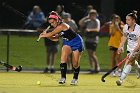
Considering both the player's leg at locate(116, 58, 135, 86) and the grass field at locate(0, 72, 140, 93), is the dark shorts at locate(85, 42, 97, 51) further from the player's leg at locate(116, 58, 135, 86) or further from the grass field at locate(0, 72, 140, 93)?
the player's leg at locate(116, 58, 135, 86)

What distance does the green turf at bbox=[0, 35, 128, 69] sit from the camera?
20.7 m

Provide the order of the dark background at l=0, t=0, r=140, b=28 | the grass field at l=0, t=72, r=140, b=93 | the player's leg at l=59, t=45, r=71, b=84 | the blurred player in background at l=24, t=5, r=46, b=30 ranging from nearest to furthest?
the grass field at l=0, t=72, r=140, b=93 → the player's leg at l=59, t=45, r=71, b=84 → the blurred player in background at l=24, t=5, r=46, b=30 → the dark background at l=0, t=0, r=140, b=28

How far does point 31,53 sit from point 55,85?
20.5ft

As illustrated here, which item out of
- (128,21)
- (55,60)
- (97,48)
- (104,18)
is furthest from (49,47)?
(104,18)

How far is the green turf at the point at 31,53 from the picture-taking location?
20734 millimetres

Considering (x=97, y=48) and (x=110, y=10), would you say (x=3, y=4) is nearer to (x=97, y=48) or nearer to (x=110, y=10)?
(x=110, y=10)

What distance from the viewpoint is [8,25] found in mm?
34281

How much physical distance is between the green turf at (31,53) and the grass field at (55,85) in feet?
4.28

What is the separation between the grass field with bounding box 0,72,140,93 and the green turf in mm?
1303

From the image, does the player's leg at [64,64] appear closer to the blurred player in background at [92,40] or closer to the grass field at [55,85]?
the grass field at [55,85]

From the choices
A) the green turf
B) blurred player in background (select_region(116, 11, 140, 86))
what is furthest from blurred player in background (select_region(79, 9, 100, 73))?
blurred player in background (select_region(116, 11, 140, 86))

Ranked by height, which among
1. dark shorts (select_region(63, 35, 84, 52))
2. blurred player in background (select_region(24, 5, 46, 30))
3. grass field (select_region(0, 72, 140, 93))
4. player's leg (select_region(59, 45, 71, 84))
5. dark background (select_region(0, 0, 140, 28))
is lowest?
grass field (select_region(0, 72, 140, 93))

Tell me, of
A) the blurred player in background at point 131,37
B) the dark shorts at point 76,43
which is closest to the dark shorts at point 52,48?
the dark shorts at point 76,43

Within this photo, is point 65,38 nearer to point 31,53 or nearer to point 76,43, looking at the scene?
point 76,43
